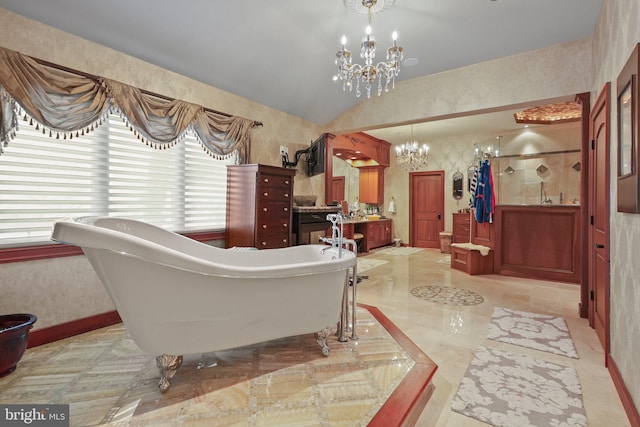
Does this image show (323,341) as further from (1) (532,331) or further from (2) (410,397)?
(1) (532,331)

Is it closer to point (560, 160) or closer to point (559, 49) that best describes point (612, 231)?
point (559, 49)

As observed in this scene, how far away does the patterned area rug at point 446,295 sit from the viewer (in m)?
3.37

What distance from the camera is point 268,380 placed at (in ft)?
5.68

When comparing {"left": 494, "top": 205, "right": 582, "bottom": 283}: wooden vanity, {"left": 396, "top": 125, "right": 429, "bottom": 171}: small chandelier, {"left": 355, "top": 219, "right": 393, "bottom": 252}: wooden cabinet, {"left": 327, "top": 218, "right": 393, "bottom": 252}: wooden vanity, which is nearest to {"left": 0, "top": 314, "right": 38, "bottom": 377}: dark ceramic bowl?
{"left": 327, "top": 218, "right": 393, "bottom": 252}: wooden vanity

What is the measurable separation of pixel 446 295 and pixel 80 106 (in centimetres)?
421

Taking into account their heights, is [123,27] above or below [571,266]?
above

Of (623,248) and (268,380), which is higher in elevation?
(623,248)

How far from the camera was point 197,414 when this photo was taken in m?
1.44

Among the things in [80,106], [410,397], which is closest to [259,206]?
[80,106]

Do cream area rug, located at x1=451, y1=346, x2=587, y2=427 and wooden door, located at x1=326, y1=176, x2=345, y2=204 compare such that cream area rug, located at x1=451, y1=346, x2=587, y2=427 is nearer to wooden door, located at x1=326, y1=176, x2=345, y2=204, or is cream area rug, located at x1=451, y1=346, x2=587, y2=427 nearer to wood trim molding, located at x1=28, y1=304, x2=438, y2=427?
wood trim molding, located at x1=28, y1=304, x2=438, y2=427

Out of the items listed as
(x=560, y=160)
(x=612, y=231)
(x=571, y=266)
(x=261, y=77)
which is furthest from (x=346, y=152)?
(x=612, y=231)

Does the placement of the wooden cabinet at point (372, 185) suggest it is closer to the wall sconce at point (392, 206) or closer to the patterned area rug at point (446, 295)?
the wall sconce at point (392, 206)

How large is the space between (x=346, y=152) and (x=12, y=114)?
5612 millimetres

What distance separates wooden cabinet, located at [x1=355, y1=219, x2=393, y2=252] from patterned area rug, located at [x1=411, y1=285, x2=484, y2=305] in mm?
3010
